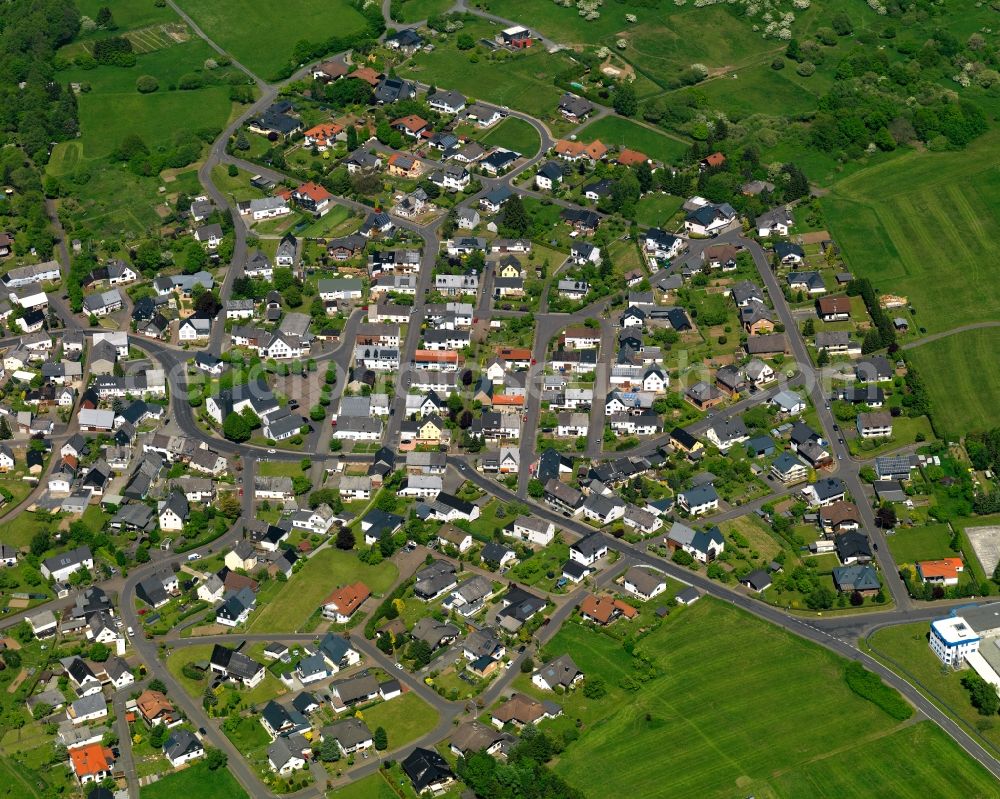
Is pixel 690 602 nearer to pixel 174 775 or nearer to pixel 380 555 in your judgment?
pixel 380 555

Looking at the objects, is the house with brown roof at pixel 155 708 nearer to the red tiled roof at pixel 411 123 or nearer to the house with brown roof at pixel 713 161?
the red tiled roof at pixel 411 123

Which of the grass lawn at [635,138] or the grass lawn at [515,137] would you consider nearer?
the grass lawn at [635,138]

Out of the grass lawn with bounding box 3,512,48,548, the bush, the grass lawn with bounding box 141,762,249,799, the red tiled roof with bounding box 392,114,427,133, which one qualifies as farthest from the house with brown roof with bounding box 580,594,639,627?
the red tiled roof with bounding box 392,114,427,133

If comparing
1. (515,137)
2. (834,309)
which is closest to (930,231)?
(834,309)

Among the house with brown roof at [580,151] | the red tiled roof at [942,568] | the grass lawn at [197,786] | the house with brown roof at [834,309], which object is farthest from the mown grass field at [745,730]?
the house with brown roof at [580,151]

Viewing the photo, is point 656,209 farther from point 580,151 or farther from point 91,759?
point 91,759

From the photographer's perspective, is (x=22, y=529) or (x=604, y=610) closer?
(x=604, y=610)
